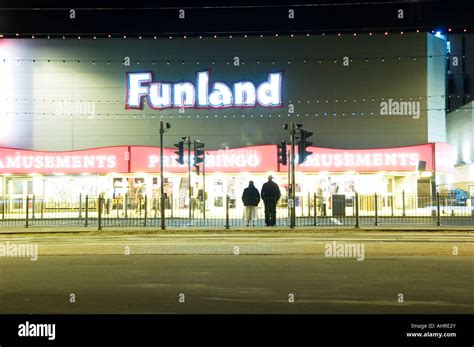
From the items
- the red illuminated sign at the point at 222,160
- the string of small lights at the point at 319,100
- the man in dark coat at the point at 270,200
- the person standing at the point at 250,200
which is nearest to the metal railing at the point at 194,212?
the person standing at the point at 250,200

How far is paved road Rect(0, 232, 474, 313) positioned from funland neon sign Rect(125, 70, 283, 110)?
70.4ft

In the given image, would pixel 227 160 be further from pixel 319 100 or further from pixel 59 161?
pixel 59 161

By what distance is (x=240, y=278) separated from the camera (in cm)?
1012

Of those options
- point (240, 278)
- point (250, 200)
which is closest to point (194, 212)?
point (250, 200)

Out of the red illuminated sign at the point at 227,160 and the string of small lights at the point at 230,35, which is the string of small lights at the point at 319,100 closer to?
the red illuminated sign at the point at 227,160

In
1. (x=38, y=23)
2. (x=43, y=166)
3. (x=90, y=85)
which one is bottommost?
(x=43, y=166)

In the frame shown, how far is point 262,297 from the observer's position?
332 inches

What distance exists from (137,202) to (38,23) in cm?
2044

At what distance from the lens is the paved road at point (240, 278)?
7875mm

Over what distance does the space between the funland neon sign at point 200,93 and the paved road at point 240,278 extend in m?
21.5

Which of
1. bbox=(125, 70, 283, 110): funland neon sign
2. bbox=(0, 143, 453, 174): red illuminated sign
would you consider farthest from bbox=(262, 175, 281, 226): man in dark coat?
bbox=(125, 70, 283, 110): funland neon sign

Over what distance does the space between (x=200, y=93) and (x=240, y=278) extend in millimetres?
27982
